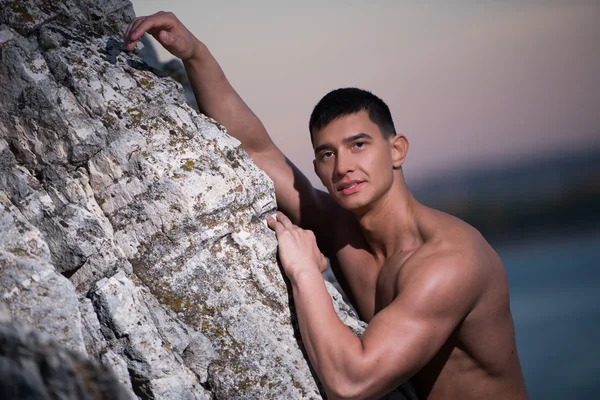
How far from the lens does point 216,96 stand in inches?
107

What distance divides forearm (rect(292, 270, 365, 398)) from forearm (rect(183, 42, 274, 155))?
987 mm

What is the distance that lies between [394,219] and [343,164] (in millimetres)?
358

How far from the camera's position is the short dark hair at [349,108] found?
2.52m

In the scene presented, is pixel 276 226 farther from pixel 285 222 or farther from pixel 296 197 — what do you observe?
pixel 296 197

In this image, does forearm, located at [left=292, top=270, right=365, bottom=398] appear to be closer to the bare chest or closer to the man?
the man

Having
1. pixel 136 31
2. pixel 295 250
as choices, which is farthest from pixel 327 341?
pixel 136 31

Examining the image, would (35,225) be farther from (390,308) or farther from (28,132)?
(390,308)

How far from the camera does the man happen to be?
206cm

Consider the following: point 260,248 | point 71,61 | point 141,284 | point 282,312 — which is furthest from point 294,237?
point 71,61

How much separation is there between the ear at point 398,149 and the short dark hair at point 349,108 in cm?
4

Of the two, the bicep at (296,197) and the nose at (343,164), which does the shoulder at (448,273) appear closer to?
the nose at (343,164)

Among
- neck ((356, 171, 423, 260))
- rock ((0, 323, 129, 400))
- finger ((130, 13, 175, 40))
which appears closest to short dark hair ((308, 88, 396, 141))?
neck ((356, 171, 423, 260))

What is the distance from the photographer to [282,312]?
2230 mm

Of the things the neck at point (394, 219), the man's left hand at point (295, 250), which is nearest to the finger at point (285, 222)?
the man's left hand at point (295, 250)
